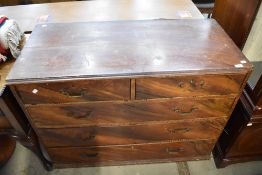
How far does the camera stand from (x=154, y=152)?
1381mm

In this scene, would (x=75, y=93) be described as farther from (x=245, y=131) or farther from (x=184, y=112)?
(x=245, y=131)

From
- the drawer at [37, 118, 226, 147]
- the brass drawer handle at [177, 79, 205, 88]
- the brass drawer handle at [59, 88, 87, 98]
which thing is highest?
the brass drawer handle at [177, 79, 205, 88]

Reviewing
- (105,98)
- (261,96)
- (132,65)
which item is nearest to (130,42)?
(132,65)

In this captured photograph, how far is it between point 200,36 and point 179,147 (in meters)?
0.69

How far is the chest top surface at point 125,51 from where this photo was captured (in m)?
0.90

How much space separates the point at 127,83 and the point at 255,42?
0.79 metres

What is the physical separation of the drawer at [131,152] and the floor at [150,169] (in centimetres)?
7

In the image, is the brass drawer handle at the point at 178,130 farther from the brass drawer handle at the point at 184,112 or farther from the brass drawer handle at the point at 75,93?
the brass drawer handle at the point at 75,93

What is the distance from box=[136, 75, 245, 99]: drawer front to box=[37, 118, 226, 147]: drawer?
23cm

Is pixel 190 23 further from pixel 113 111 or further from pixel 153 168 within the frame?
pixel 153 168

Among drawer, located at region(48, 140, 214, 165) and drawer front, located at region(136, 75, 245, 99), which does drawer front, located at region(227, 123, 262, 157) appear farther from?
drawer front, located at region(136, 75, 245, 99)

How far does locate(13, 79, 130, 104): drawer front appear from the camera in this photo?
0.91m

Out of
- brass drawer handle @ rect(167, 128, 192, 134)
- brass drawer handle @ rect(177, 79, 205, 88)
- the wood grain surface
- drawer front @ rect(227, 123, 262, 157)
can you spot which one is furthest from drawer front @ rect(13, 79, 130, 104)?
drawer front @ rect(227, 123, 262, 157)

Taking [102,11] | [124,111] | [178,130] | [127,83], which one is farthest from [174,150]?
[102,11]
